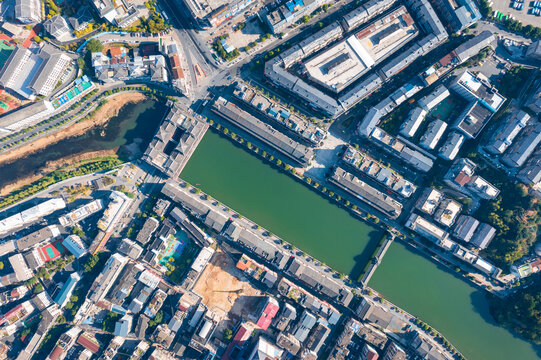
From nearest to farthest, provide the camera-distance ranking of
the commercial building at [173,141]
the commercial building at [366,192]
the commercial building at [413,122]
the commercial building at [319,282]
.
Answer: the commercial building at [413,122] → the commercial building at [319,282] → the commercial building at [366,192] → the commercial building at [173,141]

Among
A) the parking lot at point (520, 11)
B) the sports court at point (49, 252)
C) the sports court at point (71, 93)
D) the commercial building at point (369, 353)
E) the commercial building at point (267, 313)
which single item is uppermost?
the parking lot at point (520, 11)

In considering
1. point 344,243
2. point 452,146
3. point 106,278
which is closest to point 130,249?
point 106,278

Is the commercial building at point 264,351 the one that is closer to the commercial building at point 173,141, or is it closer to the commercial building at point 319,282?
the commercial building at point 319,282

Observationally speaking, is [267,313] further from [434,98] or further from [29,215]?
[434,98]

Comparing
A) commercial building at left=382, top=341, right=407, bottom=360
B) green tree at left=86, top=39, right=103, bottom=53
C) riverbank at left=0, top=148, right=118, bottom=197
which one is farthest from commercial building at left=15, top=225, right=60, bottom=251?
commercial building at left=382, top=341, right=407, bottom=360

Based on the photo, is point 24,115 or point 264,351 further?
point 24,115

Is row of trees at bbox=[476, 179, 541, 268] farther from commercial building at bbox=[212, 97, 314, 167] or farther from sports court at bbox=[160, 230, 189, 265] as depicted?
sports court at bbox=[160, 230, 189, 265]

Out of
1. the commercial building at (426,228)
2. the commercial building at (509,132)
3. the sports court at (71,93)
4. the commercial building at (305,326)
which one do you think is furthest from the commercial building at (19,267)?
the commercial building at (509,132)
